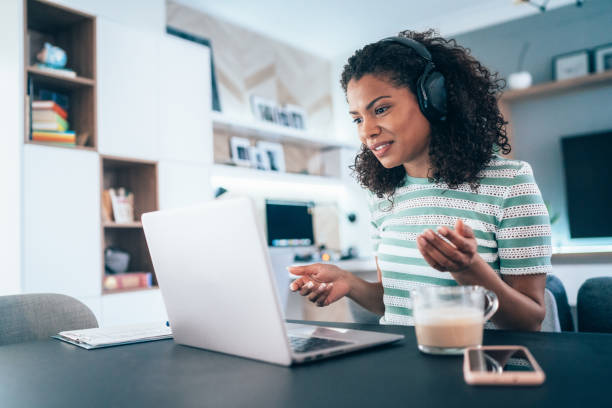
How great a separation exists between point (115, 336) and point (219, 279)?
37cm

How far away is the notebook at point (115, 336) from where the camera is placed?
904 mm

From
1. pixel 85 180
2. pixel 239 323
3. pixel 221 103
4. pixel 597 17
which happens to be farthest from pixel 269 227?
pixel 239 323

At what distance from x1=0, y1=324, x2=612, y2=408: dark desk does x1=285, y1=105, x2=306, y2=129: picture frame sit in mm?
4090

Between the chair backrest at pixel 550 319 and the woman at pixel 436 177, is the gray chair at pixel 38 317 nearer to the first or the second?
the woman at pixel 436 177

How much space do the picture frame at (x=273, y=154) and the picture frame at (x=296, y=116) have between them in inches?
12.7

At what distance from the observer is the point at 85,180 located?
9.14 ft

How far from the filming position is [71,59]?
3035mm

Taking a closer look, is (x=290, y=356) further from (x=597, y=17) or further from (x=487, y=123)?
(x=597, y=17)

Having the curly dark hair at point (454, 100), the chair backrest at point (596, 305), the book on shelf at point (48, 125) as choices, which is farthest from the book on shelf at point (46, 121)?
the chair backrest at point (596, 305)

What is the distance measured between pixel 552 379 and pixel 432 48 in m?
0.88

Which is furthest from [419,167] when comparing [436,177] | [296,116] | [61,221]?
[296,116]

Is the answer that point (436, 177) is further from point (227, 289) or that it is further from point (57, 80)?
point (57, 80)

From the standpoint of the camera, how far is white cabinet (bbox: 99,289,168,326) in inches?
110

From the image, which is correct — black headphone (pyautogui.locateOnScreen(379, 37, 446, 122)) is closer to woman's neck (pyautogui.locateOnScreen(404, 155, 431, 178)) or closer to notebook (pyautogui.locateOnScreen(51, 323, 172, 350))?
woman's neck (pyautogui.locateOnScreen(404, 155, 431, 178))
